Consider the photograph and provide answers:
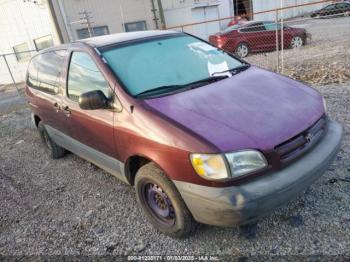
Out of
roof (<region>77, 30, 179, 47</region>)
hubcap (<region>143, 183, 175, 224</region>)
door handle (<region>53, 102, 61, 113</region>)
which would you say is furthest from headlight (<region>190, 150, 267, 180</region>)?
door handle (<region>53, 102, 61, 113</region>)

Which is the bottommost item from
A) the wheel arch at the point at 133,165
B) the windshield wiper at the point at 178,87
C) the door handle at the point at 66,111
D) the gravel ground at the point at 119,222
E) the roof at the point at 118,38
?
the gravel ground at the point at 119,222

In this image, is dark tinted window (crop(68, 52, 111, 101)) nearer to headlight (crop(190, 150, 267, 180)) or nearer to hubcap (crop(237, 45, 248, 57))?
headlight (crop(190, 150, 267, 180))

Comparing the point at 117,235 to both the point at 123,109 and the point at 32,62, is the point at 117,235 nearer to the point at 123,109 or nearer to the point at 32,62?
the point at 123,109

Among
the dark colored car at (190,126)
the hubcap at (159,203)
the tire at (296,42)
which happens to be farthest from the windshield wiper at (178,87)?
the tire at (296,42)

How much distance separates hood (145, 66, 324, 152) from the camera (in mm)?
2211

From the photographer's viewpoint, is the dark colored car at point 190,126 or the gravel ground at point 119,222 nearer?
the dark colored car at point 190,126

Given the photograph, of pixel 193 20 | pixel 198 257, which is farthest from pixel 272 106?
pixel 193 20

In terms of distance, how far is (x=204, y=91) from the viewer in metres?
2.78

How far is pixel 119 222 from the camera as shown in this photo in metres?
3.07

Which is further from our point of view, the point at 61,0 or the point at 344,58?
the point at 61,0

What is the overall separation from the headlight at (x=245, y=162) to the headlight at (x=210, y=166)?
6 centimetres

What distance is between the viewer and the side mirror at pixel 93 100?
275 centimetres

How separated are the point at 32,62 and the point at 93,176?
2246 mm

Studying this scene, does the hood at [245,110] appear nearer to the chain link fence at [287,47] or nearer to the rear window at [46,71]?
the rear window at [46,71]
